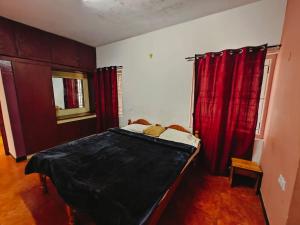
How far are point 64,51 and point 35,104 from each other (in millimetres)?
1370

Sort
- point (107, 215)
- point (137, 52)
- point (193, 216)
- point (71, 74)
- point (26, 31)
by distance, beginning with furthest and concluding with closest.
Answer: point (71, 74), point (137, 52), point (26, 31), point (193, 216), point (107, 215)

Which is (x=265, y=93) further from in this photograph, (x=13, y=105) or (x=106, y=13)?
(x=13, y=105)

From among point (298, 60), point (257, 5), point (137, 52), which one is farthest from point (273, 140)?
point (137, 52)

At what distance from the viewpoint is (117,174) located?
1.50m

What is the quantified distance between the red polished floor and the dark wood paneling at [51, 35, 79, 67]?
2.49 m

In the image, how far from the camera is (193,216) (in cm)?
160

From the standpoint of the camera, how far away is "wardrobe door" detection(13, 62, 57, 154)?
266cm

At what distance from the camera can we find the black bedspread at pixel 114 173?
3.56ft

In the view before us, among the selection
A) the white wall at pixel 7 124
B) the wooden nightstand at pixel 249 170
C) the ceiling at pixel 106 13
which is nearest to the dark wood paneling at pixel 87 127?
the white wall at pixel 7 124

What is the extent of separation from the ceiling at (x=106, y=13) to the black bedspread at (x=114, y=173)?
210 centimetres

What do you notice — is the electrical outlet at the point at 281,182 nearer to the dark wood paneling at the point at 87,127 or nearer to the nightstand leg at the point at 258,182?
the nightstand leg at the point at 258,182

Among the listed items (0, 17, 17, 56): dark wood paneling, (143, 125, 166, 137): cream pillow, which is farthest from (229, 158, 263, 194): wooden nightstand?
(0, 17, 17, 56): dark wood paneling

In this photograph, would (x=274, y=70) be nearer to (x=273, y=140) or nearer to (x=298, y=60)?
(x=298, y=60)

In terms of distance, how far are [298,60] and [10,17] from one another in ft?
13.3
